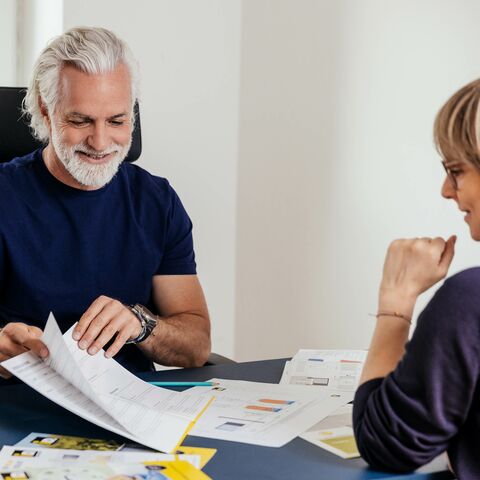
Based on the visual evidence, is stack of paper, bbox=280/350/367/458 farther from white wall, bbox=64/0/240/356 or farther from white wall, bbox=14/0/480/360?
white wall, bbox=64/0/240/356

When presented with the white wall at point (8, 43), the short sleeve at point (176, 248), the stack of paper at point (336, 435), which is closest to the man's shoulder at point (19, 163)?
the short sleeve at point (176, 248)

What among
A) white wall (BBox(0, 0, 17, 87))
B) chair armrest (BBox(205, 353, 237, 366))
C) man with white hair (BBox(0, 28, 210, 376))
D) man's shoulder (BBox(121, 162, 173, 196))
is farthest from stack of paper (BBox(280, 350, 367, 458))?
white wall (BBox(0, 0, 17, 87))

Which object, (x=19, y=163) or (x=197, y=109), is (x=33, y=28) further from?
(x=19, y=163)

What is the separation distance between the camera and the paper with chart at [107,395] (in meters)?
1.25

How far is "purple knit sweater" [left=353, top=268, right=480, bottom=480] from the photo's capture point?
1.01 metres

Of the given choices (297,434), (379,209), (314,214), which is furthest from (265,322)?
(297,434)

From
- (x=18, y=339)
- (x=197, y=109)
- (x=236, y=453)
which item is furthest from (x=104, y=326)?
(x=197, y=109)

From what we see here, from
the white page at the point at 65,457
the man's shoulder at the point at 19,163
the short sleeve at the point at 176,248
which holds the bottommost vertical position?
the white page at the point at 65,457

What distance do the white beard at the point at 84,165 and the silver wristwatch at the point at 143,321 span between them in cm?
33

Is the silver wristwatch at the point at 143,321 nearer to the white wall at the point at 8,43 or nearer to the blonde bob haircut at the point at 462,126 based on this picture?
the blonde bob haircut at the point at 462,126

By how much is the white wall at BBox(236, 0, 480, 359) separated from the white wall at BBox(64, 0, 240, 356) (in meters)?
0.06

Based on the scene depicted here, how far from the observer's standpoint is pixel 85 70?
1.90 m

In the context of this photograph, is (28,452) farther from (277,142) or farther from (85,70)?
(277,142)

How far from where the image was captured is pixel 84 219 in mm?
1957
